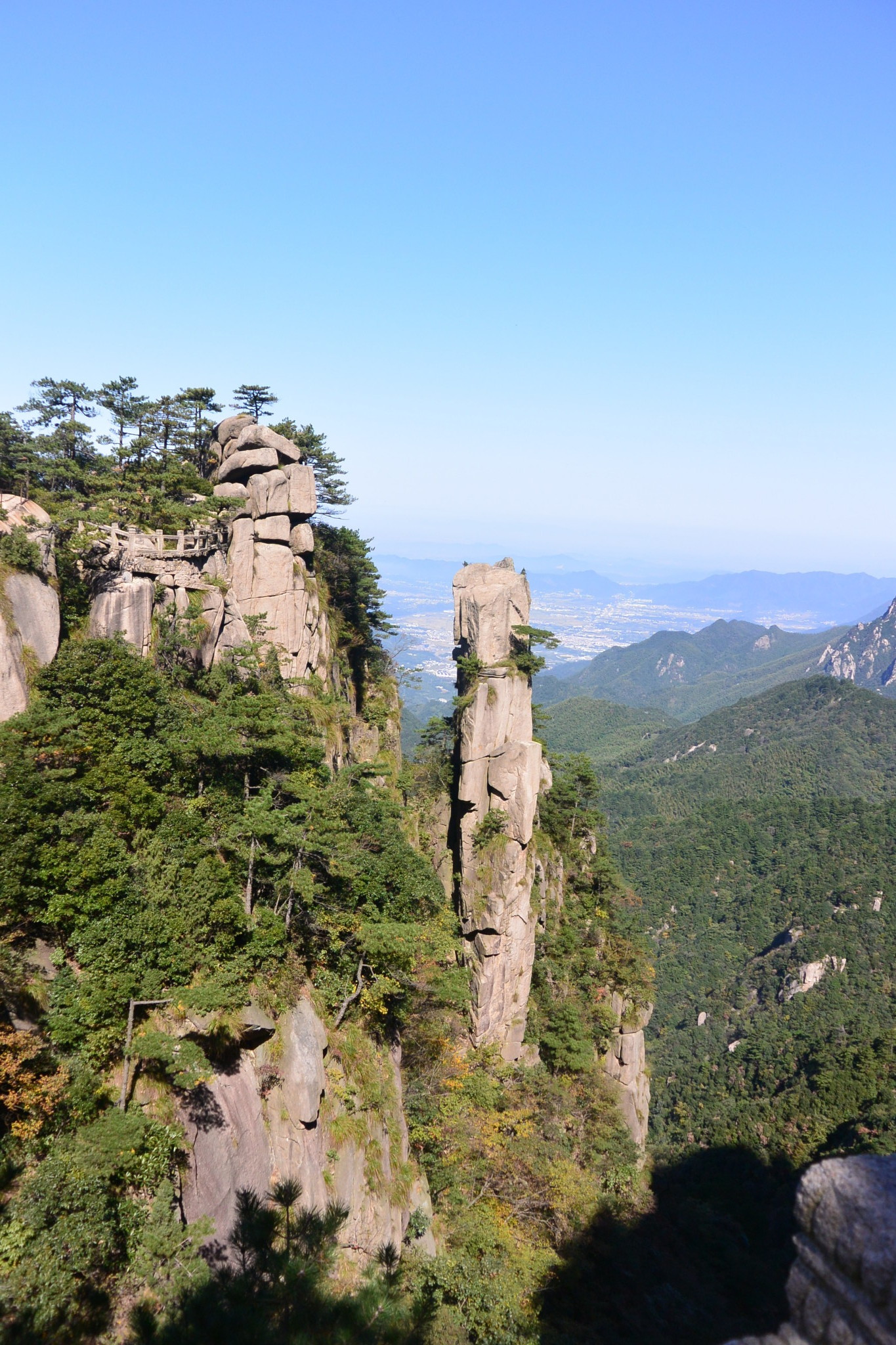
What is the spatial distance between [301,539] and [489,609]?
336 inches

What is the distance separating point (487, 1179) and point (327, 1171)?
7971 millimetres

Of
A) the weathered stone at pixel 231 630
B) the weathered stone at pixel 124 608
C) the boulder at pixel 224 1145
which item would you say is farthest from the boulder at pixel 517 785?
the boulder at pixel 224 1145

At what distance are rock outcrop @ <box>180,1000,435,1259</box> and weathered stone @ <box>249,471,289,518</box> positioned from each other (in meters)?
16.5

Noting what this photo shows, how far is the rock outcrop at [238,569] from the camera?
2000 centimetres

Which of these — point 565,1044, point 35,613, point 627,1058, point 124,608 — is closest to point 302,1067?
point 35,613

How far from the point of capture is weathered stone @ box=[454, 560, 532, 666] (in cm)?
2942

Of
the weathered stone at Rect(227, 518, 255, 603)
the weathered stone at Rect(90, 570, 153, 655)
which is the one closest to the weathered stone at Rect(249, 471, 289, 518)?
the weathered stone at Rect(227, 518, 255, 603)

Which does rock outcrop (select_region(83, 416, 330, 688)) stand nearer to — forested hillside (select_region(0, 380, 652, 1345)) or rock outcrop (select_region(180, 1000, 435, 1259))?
forested hillside (select_region(0, 380, 652, 1345))

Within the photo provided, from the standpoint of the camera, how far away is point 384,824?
20141 mm

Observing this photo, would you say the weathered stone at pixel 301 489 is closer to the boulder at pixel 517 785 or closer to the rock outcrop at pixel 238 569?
the rock outcrop at pixel 238 569

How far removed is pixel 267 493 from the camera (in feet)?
80.4

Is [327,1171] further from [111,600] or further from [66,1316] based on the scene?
[111,600]

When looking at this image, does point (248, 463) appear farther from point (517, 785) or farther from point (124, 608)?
point (517, 785)

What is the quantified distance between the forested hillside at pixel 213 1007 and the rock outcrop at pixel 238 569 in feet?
1.38
